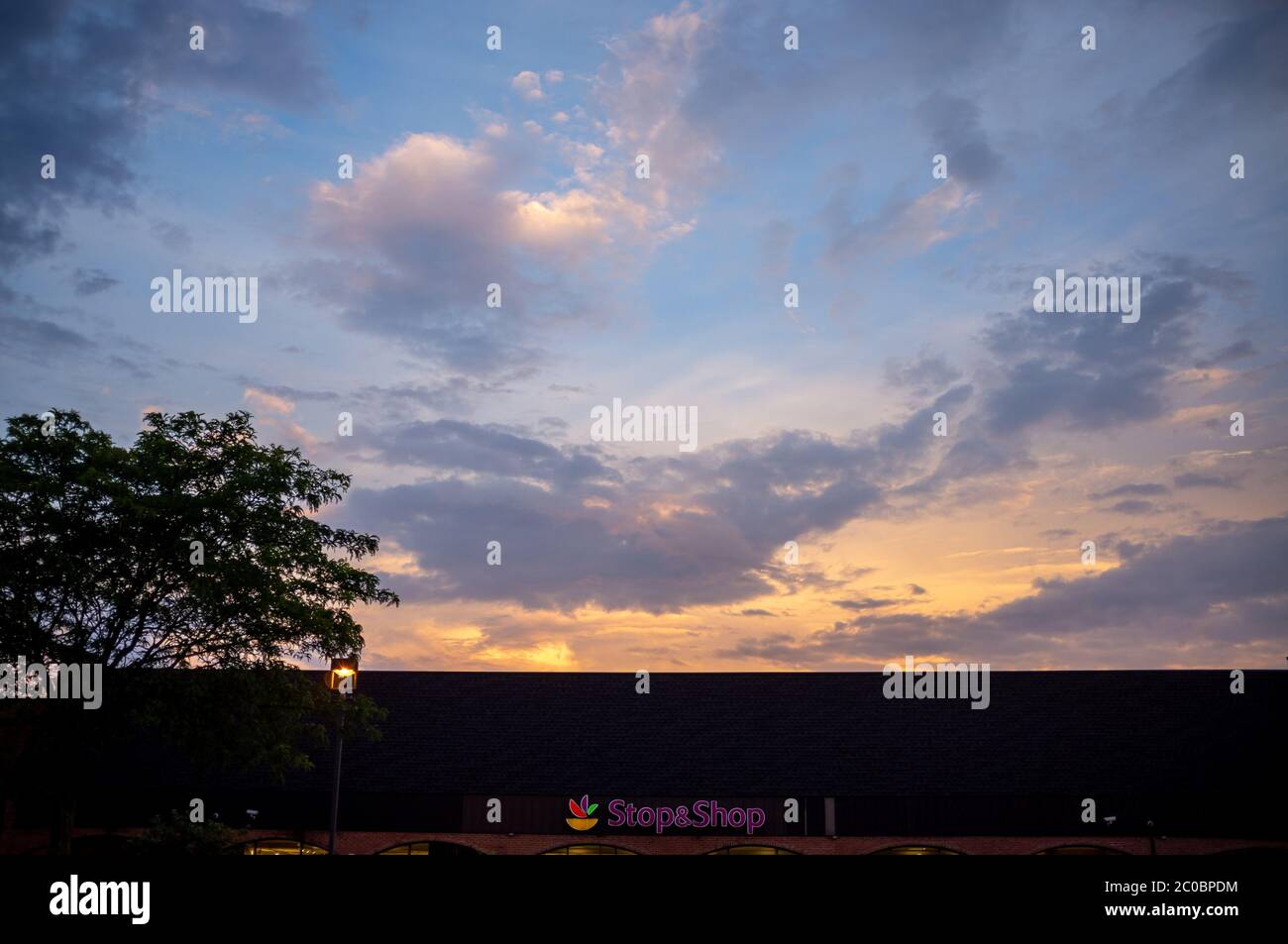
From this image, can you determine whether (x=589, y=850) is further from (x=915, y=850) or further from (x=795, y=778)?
(x=915, y=850)

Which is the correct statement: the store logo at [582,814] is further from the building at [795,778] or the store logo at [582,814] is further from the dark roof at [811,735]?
the dark roof at [811,735]

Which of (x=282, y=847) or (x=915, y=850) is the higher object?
(x=282, y=847)

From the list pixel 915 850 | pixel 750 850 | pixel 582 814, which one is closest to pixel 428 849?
pixel 582 814

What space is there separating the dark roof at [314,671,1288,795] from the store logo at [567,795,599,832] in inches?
25.0

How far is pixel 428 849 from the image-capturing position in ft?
127

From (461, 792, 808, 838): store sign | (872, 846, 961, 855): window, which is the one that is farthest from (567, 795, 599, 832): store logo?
(872, 846, 961, 855): window

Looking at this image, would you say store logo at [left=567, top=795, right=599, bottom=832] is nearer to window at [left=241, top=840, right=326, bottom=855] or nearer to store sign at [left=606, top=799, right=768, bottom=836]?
store sign at [left=606, top=799, right=768, bottom=836]

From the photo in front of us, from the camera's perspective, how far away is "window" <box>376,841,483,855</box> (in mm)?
38312

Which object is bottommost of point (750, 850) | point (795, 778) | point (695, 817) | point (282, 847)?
point (750, 850)

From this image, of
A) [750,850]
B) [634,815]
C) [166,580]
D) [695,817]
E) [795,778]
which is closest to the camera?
[166,580]

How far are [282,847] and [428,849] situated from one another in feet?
18.2
